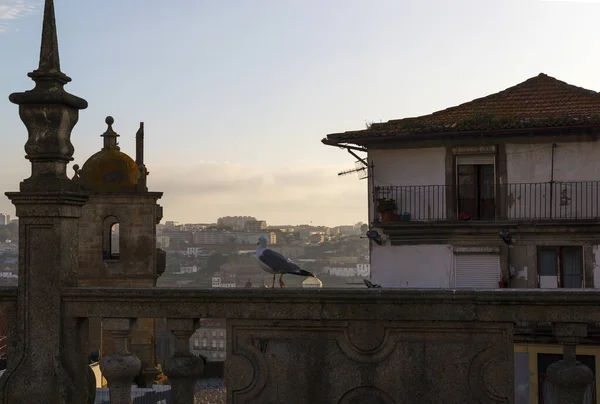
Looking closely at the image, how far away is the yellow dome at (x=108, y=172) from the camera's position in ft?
93.2

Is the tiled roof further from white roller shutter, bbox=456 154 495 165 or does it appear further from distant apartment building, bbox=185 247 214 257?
distant apartment building, bbox=185 247 214 257

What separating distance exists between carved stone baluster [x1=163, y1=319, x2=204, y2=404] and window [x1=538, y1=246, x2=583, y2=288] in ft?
79.4

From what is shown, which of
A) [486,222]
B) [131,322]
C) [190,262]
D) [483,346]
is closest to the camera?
[483,346]

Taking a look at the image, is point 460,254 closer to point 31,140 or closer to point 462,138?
point 462,138

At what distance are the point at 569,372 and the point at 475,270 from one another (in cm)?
2497

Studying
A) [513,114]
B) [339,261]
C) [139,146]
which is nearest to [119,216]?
[139,146]

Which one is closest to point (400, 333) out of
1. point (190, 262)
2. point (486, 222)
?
point (486, 222)

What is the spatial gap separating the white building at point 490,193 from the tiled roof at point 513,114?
0.04 metres

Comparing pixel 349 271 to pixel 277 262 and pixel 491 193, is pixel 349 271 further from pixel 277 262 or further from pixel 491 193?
pixel 277 262

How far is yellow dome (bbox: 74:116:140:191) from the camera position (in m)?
28.4

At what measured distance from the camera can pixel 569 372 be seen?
4309 millimetres

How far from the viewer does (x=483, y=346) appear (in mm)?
4562

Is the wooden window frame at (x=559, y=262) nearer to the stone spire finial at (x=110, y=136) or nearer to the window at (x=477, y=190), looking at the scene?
the window at (x=477, y=190)

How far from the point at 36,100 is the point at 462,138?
2440cm
